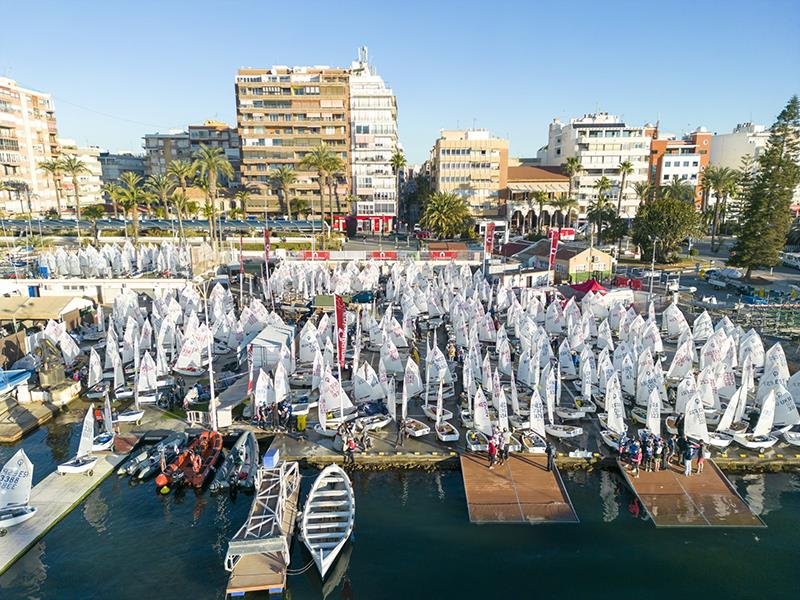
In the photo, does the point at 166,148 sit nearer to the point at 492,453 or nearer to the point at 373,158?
the point at 373,158

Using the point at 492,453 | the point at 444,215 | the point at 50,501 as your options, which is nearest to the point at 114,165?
the point at 444,215

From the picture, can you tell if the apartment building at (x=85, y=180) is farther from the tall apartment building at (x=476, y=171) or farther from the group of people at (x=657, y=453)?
the group of people at (x=657, y=453)

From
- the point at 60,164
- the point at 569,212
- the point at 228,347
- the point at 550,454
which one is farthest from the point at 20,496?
the point at 569,212

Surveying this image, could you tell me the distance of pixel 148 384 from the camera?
34719 millimetres

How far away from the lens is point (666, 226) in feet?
265

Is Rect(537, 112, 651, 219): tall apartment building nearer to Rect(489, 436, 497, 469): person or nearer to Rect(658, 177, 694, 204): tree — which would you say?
Rect(658, 177, 694, 204): tree

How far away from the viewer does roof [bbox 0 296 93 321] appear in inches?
1837

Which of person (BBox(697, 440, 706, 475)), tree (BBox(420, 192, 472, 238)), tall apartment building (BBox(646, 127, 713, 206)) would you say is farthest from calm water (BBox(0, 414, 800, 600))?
tall apartment building (BBox(646, 127, 713, 206))

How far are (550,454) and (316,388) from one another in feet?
48.9

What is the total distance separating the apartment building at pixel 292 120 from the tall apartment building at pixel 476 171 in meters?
22.8

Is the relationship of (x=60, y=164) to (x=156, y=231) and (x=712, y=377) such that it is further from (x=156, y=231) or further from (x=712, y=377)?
(x=712, y=377)

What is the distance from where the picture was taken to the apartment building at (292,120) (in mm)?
120062

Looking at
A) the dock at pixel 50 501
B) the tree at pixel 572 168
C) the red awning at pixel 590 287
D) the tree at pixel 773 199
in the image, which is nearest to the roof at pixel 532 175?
the tree at pixel 572 168

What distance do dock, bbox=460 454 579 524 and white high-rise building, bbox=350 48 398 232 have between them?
9120 cm
